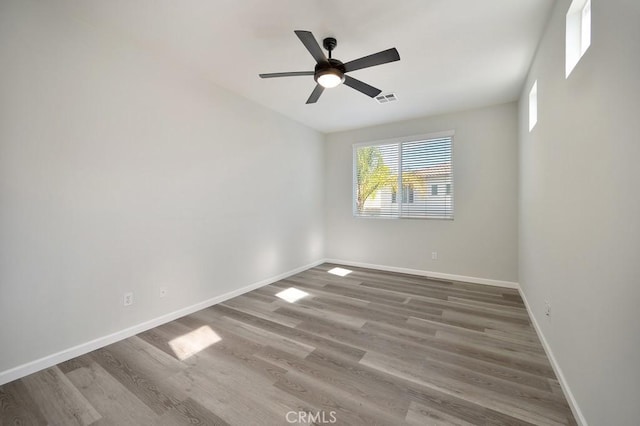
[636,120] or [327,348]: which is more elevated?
[636,120]

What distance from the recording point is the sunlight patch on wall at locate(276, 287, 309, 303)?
347 cm

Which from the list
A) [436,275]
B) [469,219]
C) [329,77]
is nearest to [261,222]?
[329,77]

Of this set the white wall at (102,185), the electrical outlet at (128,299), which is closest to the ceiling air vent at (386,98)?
the white wall at (102,185)

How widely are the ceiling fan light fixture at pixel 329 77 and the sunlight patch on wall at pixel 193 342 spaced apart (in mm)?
2588

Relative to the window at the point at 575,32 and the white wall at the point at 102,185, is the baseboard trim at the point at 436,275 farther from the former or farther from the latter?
the window at the point at 575,32

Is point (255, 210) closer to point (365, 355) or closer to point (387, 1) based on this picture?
point (365, 355)

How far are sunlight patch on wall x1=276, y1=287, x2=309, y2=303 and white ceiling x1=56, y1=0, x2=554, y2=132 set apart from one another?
2789mm

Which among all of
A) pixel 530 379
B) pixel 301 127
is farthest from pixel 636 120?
pixel 301 127

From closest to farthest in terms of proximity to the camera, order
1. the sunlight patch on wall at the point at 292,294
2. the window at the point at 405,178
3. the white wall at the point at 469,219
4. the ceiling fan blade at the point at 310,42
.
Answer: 1. the ceiling fan blade at the point at 310,42
2. the sunlight patch on wall at the point at 292,294
3. the white wall at the point at 469,219
4. the window at the point at 405,178

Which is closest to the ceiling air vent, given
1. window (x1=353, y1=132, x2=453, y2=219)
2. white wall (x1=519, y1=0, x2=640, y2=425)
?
window (x1=353, y1=132, x2=453, y2=219)

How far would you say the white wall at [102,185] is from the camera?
190cm

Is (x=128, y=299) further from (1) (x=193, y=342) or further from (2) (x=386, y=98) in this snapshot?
(2) (x=386, y=98)

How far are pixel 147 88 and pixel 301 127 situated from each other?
8.83 ft

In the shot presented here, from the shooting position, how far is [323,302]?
334 centimetres
